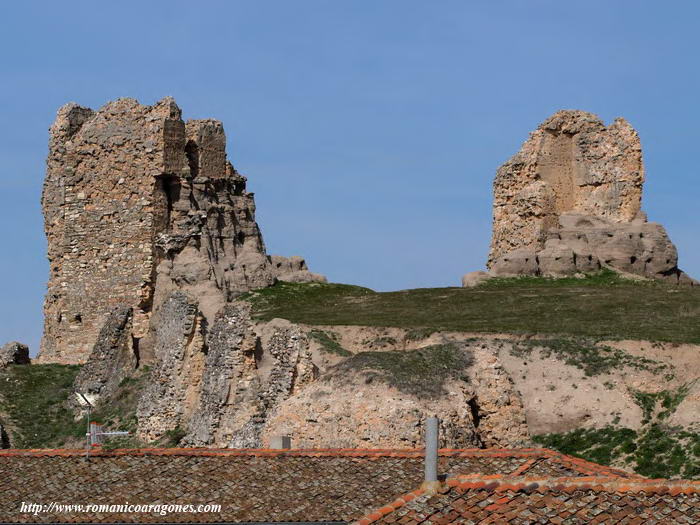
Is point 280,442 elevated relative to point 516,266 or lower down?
lower down

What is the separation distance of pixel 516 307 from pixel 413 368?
1012cm

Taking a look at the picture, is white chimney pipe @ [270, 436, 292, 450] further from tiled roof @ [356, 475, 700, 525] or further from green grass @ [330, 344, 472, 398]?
tiled roof @ [356, 475, 700, 525]

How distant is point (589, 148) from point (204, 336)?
1993 cm

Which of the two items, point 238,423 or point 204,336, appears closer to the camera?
point 238,423

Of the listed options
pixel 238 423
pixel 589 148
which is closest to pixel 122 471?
pixel 238 423

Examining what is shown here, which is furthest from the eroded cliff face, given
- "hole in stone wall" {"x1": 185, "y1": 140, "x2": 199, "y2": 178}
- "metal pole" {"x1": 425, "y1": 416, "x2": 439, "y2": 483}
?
"metal pole" {"x1": 425, "y1": 416, "x2": 439, "y2": 483}

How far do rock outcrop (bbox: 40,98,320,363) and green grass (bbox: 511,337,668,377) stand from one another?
14.4m

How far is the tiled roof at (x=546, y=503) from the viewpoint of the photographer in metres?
26.0

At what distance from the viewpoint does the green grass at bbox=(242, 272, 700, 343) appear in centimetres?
4788

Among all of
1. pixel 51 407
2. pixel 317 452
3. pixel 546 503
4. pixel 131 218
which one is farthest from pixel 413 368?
pixel 131 218

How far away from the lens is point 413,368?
42.9 meters

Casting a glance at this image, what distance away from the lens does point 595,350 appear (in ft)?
147

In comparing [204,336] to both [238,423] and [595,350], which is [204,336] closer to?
[238,423]

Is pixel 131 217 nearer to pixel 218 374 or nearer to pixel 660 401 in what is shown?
pixel 218 374
